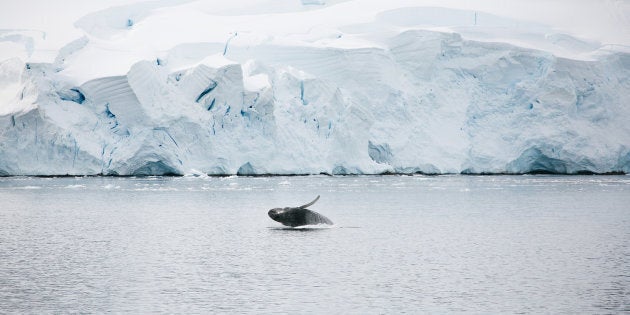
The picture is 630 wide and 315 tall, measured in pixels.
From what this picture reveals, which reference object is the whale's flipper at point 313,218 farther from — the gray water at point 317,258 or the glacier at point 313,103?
the glacier at point 313,103

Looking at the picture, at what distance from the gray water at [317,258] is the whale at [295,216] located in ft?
1.16

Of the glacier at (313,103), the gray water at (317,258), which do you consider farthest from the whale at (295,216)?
the glacier at (313,103)

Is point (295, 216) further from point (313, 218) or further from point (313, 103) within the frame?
point (313, 103)

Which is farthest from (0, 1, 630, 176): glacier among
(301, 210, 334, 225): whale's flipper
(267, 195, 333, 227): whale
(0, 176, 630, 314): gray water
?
(301, 210, 334, 225): whale's flipper

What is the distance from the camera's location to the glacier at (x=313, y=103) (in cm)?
3197

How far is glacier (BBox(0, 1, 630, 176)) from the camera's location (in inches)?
1259

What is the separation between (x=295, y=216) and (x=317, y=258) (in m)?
4.62

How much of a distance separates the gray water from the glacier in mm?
9083

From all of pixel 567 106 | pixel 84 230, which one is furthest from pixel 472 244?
pixel 567 106

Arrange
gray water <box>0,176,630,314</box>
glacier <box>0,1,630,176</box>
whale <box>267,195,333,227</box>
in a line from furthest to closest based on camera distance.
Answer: glacier <box>0,1,630,176</box> < whale <box>267,195,333,227</box> < gray water <box>0,176,630,314</box>

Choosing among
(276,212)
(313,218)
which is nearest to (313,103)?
(313,218)

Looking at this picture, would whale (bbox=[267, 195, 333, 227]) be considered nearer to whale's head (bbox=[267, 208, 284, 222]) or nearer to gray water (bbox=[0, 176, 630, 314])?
whale's head (bbox=[267, 208, 284, 222])

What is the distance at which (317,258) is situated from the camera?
12.4 metres

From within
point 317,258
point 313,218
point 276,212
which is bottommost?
point 313,218
